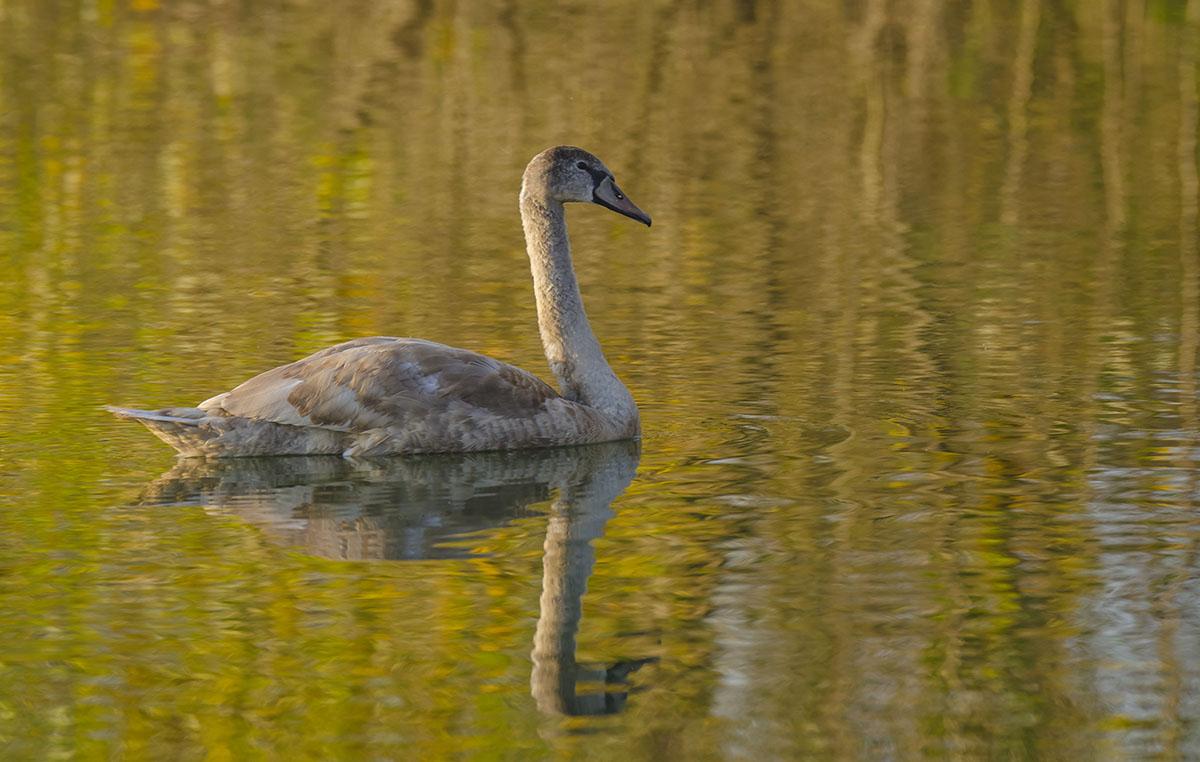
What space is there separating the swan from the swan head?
3.53 ft

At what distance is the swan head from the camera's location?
1106 centimetres

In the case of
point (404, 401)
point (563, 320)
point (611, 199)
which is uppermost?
point (611, 199)

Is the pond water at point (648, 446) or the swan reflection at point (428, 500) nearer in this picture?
the pond water at point (648, 446)

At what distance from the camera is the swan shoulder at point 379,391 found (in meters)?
10.0

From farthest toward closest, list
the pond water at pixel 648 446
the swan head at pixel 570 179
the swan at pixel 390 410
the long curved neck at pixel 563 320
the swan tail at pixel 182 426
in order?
the swan head at pixel 570 179
the long curved neck at pixel 563 320
the swan at pixel 390 410
the swan tail at pixel 182 426
the pond water at pixel 648 446

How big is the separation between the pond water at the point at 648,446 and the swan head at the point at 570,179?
3.92ft

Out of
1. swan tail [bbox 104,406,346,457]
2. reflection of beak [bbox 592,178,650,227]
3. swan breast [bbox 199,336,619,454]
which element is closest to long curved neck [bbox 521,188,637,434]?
reflection of beak [bbox 592,178,650,227]

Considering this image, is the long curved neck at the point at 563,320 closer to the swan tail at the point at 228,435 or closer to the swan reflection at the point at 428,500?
the swan reflection at the point at 428,500

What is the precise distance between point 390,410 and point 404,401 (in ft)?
0.27

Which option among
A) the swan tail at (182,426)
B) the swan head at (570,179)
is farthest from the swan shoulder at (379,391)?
the swan head at (570,179)

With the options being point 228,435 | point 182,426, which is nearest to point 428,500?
point 228,435

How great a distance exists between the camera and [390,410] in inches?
398

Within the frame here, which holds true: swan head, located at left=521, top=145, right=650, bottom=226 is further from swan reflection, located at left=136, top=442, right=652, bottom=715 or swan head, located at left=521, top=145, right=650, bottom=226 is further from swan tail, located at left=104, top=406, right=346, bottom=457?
swan tail, located at left=104, top=406, right=346, bottom=457

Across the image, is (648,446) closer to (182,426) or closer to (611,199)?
(611,199)
